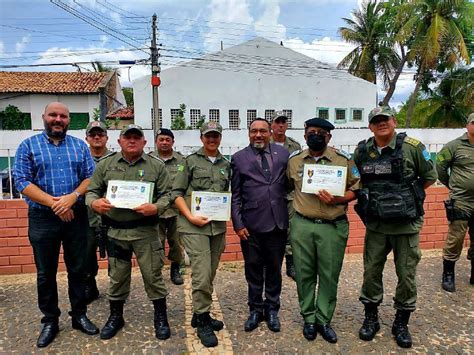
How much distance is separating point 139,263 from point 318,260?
1527 millimetres

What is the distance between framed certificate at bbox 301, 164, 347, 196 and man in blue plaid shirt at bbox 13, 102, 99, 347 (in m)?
1.90

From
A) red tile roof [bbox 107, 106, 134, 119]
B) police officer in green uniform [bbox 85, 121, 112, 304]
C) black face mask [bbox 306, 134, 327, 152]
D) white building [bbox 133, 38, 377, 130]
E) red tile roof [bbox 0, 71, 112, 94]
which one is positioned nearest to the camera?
black face mask [bbox 306, 134, 327, 152]

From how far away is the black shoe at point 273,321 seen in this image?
11.2ft

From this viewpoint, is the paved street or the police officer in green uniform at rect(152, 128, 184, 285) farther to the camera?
the police officer in green uniform at rect(152, 128, 184, 285)

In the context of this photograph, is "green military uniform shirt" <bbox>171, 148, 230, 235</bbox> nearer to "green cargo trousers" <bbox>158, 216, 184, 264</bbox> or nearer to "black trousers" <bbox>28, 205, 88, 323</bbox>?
"black trousers" <bbox>28, 205, 88, 323</bbox>

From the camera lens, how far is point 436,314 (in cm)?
373

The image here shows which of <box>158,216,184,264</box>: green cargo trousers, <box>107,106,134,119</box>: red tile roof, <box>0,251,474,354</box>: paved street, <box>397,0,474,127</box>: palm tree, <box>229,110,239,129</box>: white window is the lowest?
<box>0,251,474,354</box>: paved street

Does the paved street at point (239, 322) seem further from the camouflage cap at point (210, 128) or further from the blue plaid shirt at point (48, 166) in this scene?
the camouflage cap at point (210, 128)

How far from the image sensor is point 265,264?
140 inches

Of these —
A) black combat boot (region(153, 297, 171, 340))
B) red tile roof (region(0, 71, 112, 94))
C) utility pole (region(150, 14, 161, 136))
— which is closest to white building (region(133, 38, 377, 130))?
utility pole (region(150, 14, 161, 136))

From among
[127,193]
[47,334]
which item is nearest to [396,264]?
[127,193]

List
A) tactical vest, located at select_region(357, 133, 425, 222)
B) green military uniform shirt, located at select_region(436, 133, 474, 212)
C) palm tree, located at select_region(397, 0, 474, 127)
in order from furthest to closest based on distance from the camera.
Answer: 1. palm tree, located at select_region(397, 0, 474, 127)
2. green military uniform shirt, located at select_region(436, 133, 474, 212)
3. tactical vest, located at select_region(357, 133, 425, 222)

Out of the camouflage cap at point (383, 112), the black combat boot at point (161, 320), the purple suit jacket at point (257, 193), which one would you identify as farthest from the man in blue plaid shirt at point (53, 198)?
the camouflage cap at point (383, 112)

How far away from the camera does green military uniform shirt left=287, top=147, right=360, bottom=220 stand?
3197 millimetres
